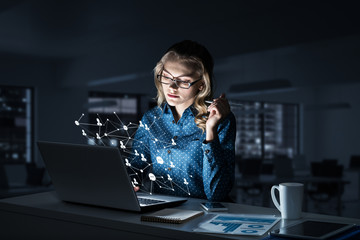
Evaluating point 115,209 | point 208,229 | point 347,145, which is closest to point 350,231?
point 208,229

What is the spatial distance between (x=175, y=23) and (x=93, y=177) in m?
5.42

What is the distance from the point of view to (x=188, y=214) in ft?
4.80

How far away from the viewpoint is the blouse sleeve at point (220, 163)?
5.97 feet

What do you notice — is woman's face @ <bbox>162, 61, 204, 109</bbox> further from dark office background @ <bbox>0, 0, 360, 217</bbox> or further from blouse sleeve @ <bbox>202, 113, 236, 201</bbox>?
dark office background @ <bbox>0, 0, 360, 217</bbox>

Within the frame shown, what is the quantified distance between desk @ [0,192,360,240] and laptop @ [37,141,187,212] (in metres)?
0.04

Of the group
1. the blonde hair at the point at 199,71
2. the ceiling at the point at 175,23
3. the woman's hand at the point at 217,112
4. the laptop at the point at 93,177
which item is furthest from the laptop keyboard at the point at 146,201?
the ceiling at the point at 175,23

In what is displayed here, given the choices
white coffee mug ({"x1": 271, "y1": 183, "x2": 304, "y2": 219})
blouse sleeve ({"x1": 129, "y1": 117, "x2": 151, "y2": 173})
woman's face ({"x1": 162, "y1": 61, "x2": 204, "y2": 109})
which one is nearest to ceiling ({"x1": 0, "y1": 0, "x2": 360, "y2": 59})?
blouse sleeve ({"x1": 129, "y1": 117, "x2": 151, "y2": 173})

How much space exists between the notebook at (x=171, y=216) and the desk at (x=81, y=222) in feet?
0.06

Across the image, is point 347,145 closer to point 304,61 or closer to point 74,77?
point 304,61

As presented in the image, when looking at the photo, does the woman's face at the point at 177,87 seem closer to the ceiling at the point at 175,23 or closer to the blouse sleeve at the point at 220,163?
the blouse sleeve at the point at 220,163

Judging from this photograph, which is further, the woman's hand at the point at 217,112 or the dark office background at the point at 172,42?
the dark office background at the point at 172,42

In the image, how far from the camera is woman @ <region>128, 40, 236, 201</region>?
73.1 inches

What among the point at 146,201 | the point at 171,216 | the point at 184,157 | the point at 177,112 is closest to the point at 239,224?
the point at 171,216

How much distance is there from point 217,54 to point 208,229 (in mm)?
5798
